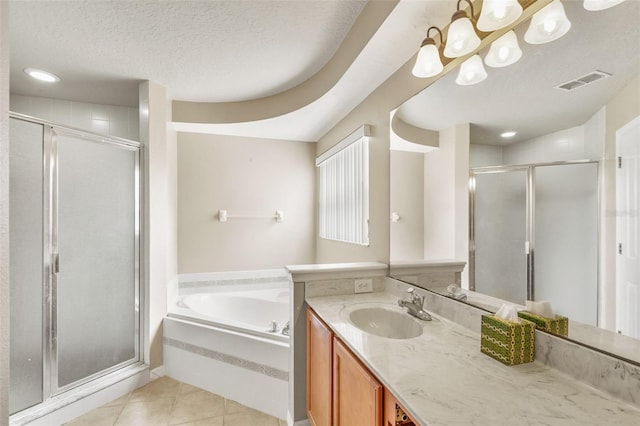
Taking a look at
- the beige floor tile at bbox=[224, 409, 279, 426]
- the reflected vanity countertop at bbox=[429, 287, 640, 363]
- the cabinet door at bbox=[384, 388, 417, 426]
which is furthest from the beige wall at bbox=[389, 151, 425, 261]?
the beige floor tile at bbox=[224, 409, 279, 426]

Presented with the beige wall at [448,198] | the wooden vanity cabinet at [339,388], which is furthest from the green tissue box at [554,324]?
the wooden vanity cabinet at [339,388]

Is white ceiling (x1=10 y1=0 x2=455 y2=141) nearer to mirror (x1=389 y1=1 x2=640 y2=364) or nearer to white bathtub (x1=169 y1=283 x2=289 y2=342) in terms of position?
mirror (x1=389 y1=1 x2=640 y2=364)

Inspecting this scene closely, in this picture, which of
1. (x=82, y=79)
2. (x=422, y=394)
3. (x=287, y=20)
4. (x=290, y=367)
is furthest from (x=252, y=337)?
(x=82, y=79)

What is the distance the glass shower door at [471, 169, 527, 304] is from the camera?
1.16 metres

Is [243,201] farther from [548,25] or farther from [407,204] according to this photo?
[548,25]

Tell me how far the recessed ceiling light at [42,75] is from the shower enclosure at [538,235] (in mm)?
3137

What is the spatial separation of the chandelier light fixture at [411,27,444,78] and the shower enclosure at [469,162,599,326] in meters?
0.51

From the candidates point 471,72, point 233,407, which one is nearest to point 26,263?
point 233,407

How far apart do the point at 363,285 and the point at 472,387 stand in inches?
43.3

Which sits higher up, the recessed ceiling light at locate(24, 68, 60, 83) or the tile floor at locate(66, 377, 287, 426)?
the recessed ceiling light at locate(24, 68, 60, 83)

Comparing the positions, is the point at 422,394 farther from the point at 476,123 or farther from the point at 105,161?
the point at 105,161

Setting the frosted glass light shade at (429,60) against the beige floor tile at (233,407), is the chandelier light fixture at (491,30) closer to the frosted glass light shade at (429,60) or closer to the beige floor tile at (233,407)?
the frosted glass light shade at (429,60)

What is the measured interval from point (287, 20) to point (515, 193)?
4.99ft

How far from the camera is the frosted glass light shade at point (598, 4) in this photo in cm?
83
